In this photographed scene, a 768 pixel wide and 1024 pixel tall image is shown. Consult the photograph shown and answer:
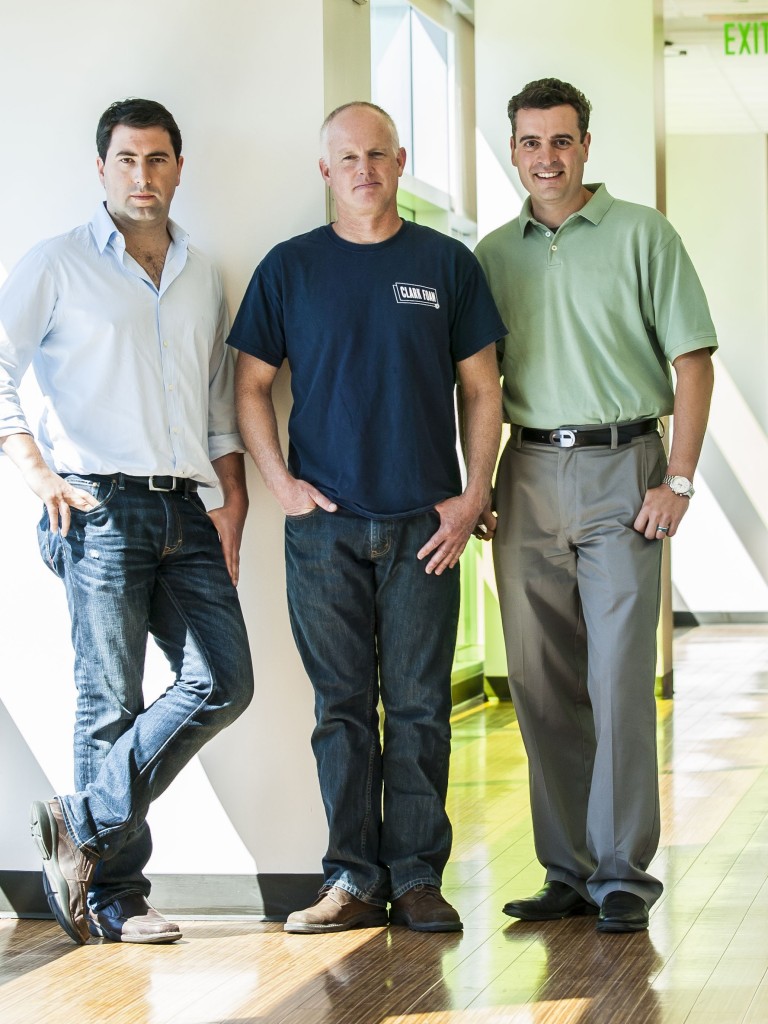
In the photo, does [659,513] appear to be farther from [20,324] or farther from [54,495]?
[20,324]

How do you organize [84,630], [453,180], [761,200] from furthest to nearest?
[761,200], [453,180], [84,630]

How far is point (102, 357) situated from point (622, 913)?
180cm

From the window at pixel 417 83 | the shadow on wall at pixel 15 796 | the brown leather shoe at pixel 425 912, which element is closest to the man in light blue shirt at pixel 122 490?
the shadow on wall at pixel 15 796

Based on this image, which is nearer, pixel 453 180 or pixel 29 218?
pixel 29 218

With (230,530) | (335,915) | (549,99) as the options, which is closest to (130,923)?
(335,915)

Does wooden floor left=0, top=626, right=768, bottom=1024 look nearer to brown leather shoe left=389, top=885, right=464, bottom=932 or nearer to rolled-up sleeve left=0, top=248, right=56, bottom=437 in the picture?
brown leather shoe left=389, top=885, right=464, bottom=932

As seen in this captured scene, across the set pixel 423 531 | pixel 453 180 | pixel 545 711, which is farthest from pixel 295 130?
pixel 453 180

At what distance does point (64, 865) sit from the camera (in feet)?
10.8

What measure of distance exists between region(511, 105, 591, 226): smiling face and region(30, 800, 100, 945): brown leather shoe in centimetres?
189

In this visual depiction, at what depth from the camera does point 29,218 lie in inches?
147

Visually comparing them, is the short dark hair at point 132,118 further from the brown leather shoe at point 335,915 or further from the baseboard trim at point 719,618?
the baseboard trim at point 719,618

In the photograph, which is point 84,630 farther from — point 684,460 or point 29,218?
point 684,460

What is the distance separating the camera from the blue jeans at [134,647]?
329 cm

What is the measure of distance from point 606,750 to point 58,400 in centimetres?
156
